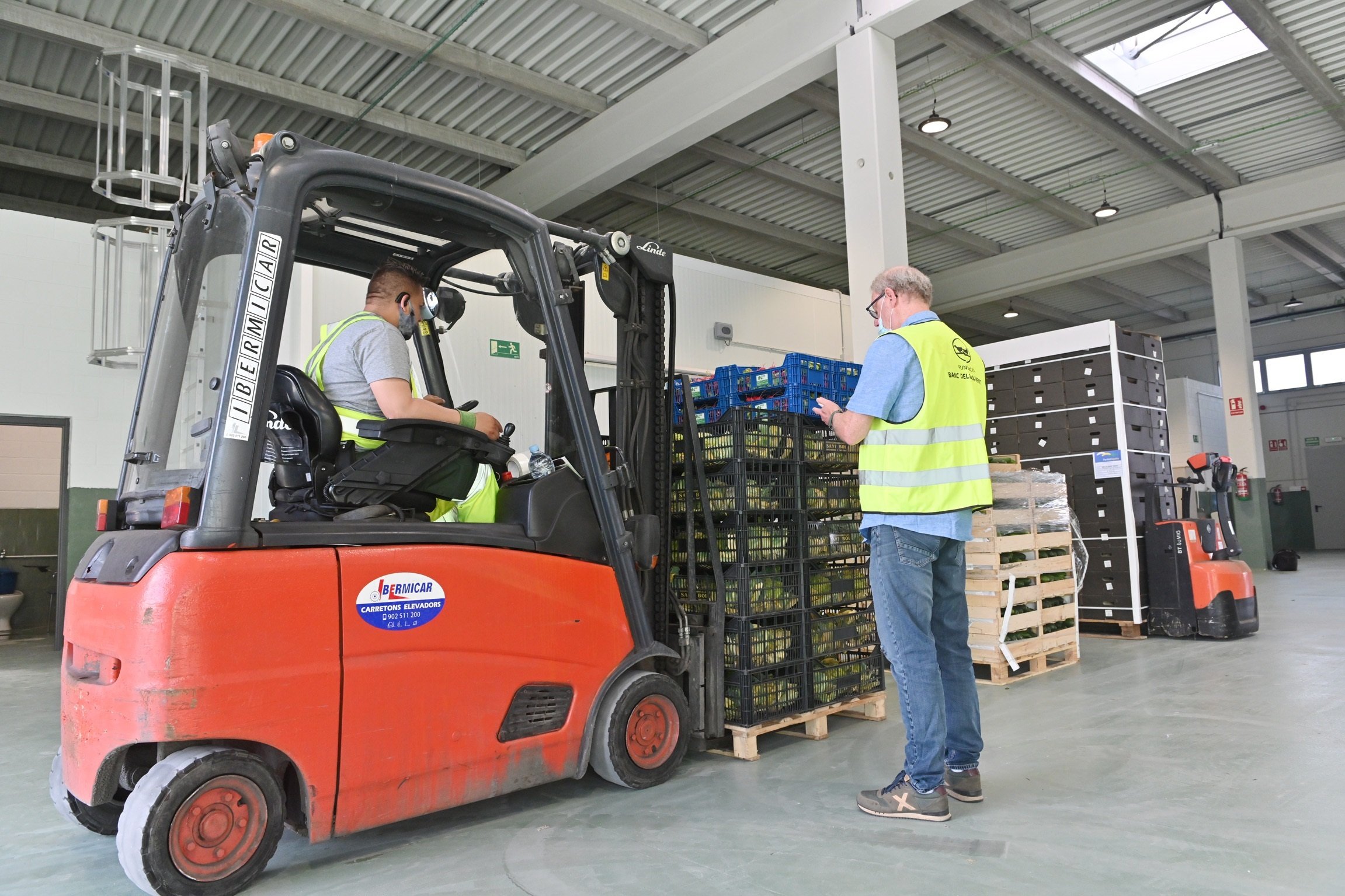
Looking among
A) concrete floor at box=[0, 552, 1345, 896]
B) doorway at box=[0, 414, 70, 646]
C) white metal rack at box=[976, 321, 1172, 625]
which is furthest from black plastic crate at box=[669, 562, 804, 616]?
doorway at box=[0, 414, 70, 646]

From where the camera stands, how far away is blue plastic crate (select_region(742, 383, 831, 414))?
192 inches

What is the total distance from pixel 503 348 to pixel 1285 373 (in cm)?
2532

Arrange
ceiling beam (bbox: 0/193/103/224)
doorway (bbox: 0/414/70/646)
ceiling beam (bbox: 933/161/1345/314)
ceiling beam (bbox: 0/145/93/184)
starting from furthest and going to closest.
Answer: ceiling beam (bbox: 933/161/1345/314), ceiling beam (bbox: 0/193/103/224), doorway (bbox: 0/414/70/646), ceiling beam (bbox: 0/145/93/184)

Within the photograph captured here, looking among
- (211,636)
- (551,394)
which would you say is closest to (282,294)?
(211,636)

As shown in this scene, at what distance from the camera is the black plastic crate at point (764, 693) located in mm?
4422

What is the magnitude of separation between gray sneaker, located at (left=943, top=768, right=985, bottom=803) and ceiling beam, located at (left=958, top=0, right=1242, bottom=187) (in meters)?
8.01

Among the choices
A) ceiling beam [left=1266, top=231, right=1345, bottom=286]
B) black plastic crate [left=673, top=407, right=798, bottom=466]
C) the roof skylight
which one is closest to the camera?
black plastic crate [left=673, top=407, right=798, bottom=466]

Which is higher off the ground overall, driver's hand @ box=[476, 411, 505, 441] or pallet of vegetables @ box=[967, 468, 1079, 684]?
driver's hand @ box=[476, 411, 505, 441]

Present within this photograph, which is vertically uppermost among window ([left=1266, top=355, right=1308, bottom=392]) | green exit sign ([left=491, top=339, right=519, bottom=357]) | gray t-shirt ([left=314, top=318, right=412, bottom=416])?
window ([left=1266, top=355, right=1308, bottom=392])

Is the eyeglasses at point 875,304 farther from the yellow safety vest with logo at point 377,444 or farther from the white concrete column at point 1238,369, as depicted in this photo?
the white concrete column at point 1238,369

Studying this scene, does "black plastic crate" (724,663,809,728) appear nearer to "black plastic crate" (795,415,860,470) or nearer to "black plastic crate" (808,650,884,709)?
"black plastic crate" (808,650,884,709)

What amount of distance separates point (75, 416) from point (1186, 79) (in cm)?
1390

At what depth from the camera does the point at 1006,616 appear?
647 centimetres

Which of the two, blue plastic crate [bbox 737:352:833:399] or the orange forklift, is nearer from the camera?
the orange forklift
